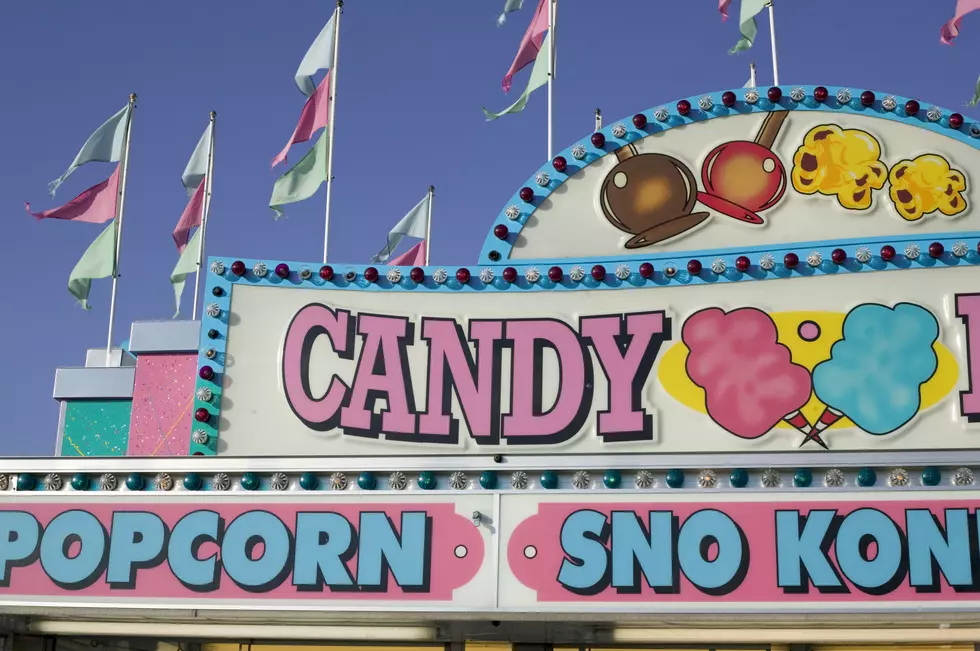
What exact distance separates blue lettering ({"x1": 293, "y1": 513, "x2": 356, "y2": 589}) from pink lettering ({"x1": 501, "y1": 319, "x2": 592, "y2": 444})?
1.53 meters

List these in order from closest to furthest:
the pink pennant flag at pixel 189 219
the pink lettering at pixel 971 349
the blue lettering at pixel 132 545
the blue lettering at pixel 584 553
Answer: the blue lettering at pixel 584 553 → the blue lettering at pixel 132 545 → the pink lettering at pixel 971 349 → the pink pennant flag at pixel 189 219

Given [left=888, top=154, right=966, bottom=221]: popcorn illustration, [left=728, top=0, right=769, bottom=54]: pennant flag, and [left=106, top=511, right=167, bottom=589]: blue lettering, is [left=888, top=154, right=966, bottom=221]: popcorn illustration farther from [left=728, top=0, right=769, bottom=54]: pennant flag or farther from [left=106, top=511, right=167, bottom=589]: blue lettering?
[left=106, top=511, right=167, bottom=589]: blue lettering

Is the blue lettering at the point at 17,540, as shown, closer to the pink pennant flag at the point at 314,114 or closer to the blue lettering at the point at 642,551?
the blue lettering at the point at 642,551

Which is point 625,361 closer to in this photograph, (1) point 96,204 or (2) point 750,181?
(2) point 750,181

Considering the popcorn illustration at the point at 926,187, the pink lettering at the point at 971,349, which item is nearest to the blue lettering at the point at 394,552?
the pink lettering at the point at 971,349

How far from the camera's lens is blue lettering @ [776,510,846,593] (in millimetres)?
8383

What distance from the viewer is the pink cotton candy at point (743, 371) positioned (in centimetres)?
945

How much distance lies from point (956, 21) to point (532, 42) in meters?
4.82

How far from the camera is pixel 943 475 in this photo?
8531 millimetres

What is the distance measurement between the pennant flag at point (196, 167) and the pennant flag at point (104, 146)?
1.96m

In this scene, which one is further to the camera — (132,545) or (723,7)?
(723,7)

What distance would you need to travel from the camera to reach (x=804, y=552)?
27.8ft

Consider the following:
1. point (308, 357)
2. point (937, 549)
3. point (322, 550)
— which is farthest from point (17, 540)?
point (937, 549)

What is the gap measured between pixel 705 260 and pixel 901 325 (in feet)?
5.58
